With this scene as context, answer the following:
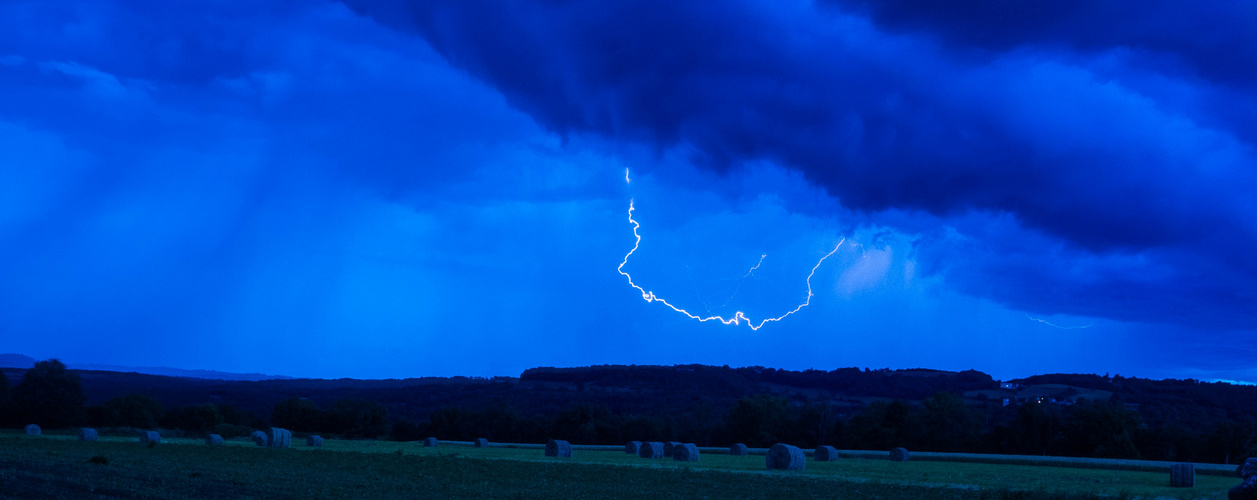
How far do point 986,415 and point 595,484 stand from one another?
72.5 metres

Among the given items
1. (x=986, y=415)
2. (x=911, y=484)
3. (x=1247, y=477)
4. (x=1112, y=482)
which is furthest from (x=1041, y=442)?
(x=1247, y=477)

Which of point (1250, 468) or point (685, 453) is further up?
point (1250, 468)

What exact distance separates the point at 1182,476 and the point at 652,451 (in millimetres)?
25587

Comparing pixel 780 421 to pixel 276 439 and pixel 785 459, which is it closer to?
pixel 785 459

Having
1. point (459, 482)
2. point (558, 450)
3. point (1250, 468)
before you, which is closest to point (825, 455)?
point (558, 450)

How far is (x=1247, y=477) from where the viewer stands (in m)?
16.3

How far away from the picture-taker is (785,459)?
38688mm

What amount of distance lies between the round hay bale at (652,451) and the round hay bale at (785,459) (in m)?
10.3

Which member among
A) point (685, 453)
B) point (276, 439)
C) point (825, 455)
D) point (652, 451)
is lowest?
point (276, 439)

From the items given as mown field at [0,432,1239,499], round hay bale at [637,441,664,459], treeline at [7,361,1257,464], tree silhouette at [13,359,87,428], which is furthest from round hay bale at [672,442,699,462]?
tree silhouette at [13,359,87,428]

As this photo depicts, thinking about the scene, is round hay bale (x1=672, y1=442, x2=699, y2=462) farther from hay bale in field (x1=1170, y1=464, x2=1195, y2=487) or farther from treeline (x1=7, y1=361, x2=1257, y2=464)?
treeline (x1=7, y1=361, x2=1257, y2=464)

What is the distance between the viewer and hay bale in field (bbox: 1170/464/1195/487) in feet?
105

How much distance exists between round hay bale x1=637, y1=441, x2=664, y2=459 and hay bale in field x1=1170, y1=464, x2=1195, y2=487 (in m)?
25.1

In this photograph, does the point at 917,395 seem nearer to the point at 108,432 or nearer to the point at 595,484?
the point at 108,432
